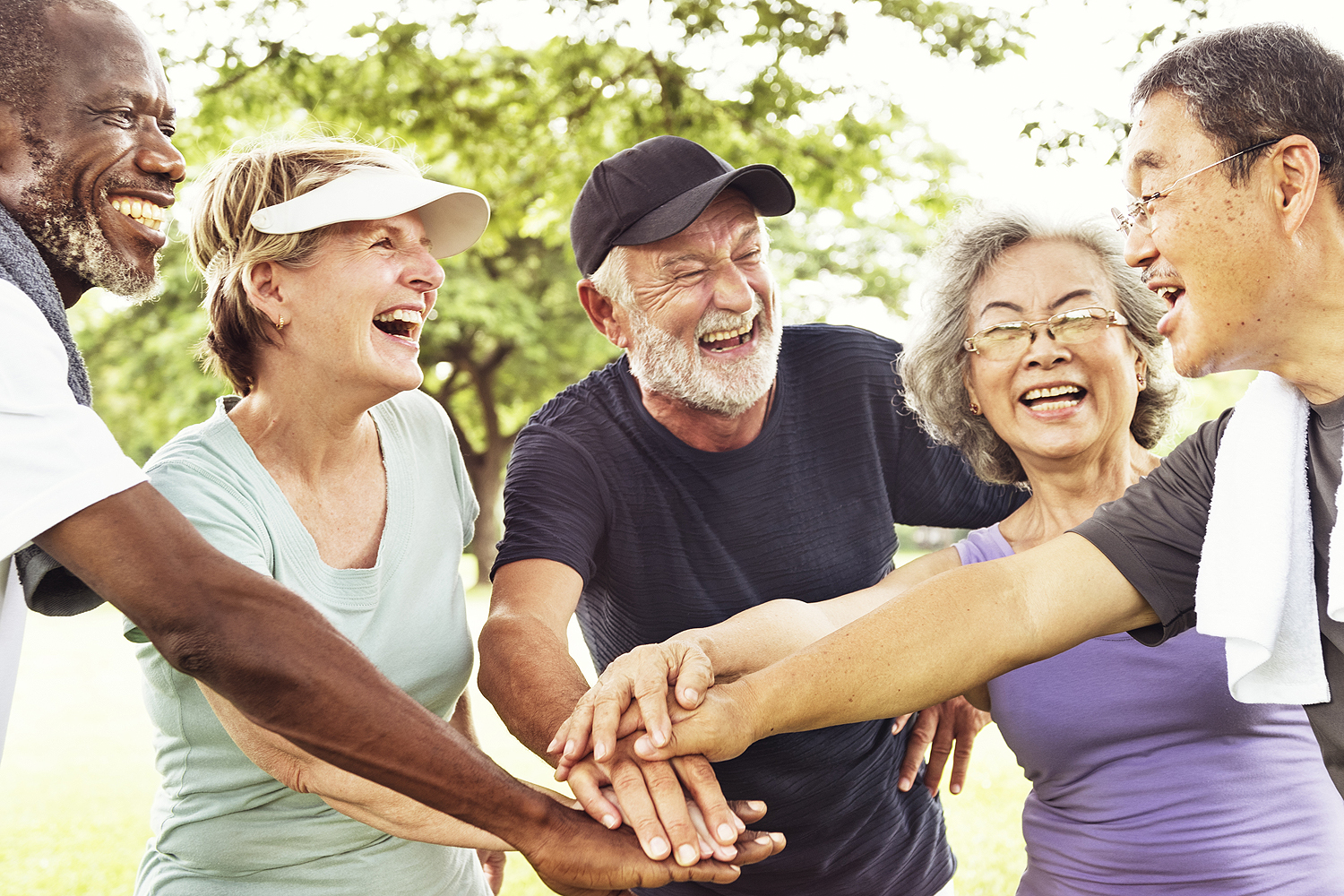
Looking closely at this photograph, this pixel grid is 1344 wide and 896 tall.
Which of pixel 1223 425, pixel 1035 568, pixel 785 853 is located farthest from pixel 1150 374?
pixel 785 853

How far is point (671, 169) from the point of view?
10.1 feet

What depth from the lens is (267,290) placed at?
2.47m

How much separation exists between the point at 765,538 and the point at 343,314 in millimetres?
1256

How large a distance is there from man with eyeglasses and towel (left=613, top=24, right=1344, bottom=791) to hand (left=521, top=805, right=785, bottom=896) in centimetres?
20

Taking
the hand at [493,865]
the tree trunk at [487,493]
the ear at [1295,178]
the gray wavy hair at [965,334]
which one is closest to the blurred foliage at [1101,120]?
the gray wavy hair at [965,334]

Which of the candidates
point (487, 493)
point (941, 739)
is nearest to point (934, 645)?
point (941, 739)

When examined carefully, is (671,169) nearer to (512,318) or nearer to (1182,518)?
(1182,518)

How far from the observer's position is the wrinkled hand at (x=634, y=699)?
7.54ft

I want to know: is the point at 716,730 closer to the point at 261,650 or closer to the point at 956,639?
the point at 956,639

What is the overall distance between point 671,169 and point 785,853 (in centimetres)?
196

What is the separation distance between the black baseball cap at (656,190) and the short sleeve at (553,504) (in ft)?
2.13

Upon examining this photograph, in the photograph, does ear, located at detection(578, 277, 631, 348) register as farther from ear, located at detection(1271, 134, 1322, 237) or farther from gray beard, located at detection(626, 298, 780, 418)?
ear, located at detection(1271, 134, 1322, 237)

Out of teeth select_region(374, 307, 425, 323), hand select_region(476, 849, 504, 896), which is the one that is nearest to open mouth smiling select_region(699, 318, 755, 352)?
teeth select_region(374, 307, 425, 323)

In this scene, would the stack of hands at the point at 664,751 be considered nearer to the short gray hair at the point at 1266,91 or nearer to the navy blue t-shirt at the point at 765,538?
the navy blue t-shirt at the point at 765,538
